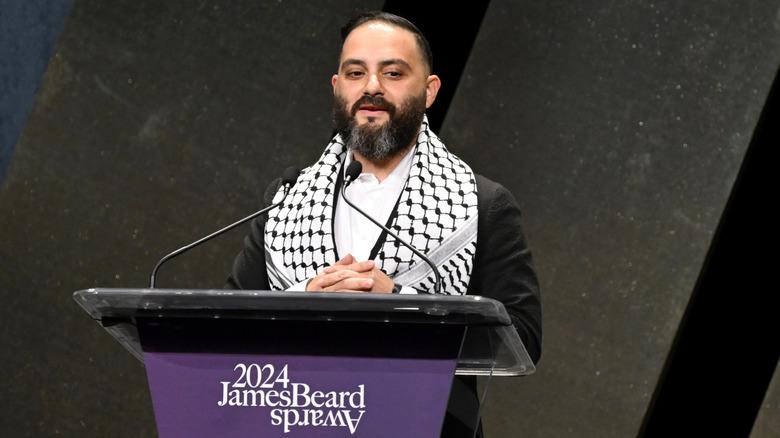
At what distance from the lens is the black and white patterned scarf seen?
1655 millimetres

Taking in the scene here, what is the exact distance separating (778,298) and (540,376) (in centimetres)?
63

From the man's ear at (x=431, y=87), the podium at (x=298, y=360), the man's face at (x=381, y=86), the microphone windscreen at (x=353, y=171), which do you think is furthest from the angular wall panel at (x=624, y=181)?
the podium at (x=298, y=360)

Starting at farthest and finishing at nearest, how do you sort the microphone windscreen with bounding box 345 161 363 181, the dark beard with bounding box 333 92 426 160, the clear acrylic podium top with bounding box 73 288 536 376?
the dark beard with bounding box 333 92 426 160
the microphone windscreen with bounding box 345 161 363 181
the clear acrylic podium top with bounding box 73 288 536 376

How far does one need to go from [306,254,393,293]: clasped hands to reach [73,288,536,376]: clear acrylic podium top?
178mm

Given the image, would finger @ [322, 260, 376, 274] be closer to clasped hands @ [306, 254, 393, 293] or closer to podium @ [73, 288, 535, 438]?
clasped hands @ [306, 254, 393, 293]

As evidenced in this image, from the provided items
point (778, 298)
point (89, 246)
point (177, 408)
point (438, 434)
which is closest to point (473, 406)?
point (438, 434)

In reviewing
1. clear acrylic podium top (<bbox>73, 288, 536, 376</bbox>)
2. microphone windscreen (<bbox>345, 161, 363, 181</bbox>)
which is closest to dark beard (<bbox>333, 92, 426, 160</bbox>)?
microphone windscreen (<bbox>345, 161, 363, 181</bbox>)

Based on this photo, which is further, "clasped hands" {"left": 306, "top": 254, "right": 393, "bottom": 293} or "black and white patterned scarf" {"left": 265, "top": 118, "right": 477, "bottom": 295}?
"black and white patterned scarf" {"left": 265, "top": 118, "right": 477, "bottom": 295}

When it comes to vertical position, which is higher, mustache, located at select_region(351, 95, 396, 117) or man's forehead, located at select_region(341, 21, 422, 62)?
man's forehead, located at select_region(341, 21, 422, 62)

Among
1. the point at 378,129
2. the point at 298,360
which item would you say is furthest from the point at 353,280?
the point at 378,129

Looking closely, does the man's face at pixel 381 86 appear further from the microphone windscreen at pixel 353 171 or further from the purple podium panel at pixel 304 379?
the purple podium panel at pixel 304 379

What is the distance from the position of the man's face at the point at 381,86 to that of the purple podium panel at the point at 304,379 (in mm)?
648

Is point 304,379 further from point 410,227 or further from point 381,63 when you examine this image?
point 381,63

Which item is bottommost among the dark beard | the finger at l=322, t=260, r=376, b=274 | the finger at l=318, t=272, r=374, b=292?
the finger at l=318, t=272, r=374, b=292
